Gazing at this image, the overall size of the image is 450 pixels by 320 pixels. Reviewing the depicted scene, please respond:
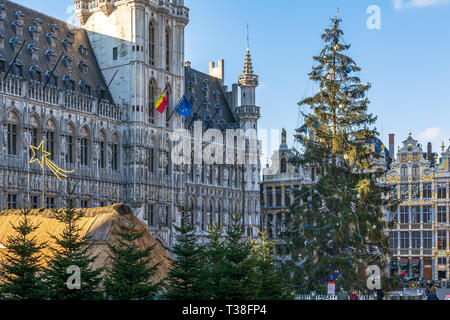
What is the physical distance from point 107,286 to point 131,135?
34.9 meters

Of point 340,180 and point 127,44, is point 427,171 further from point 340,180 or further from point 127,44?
point 340,180

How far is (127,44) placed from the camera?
187 feet

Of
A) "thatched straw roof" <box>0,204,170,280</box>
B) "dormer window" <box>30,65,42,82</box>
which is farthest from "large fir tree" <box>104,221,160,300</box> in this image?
"dormer window" <box>30,65,42,82</box>

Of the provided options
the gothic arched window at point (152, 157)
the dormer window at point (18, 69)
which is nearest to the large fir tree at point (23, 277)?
the dormer window at point (18, 69)

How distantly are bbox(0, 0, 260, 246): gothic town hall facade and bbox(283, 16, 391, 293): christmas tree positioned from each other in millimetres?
20552

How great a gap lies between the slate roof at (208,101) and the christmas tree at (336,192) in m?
35.2

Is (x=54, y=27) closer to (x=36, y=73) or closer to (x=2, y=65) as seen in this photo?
(x=36, y=73)

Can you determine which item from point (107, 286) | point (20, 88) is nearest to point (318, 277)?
point (107, 286)

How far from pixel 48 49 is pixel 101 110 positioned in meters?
6.04

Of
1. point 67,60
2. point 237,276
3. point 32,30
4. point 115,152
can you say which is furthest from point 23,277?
point 67,60

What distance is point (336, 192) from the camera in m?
31.6

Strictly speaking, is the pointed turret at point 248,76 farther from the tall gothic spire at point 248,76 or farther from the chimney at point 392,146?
the chimney at point 392,146

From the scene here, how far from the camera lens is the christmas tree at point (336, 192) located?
1216 inches
